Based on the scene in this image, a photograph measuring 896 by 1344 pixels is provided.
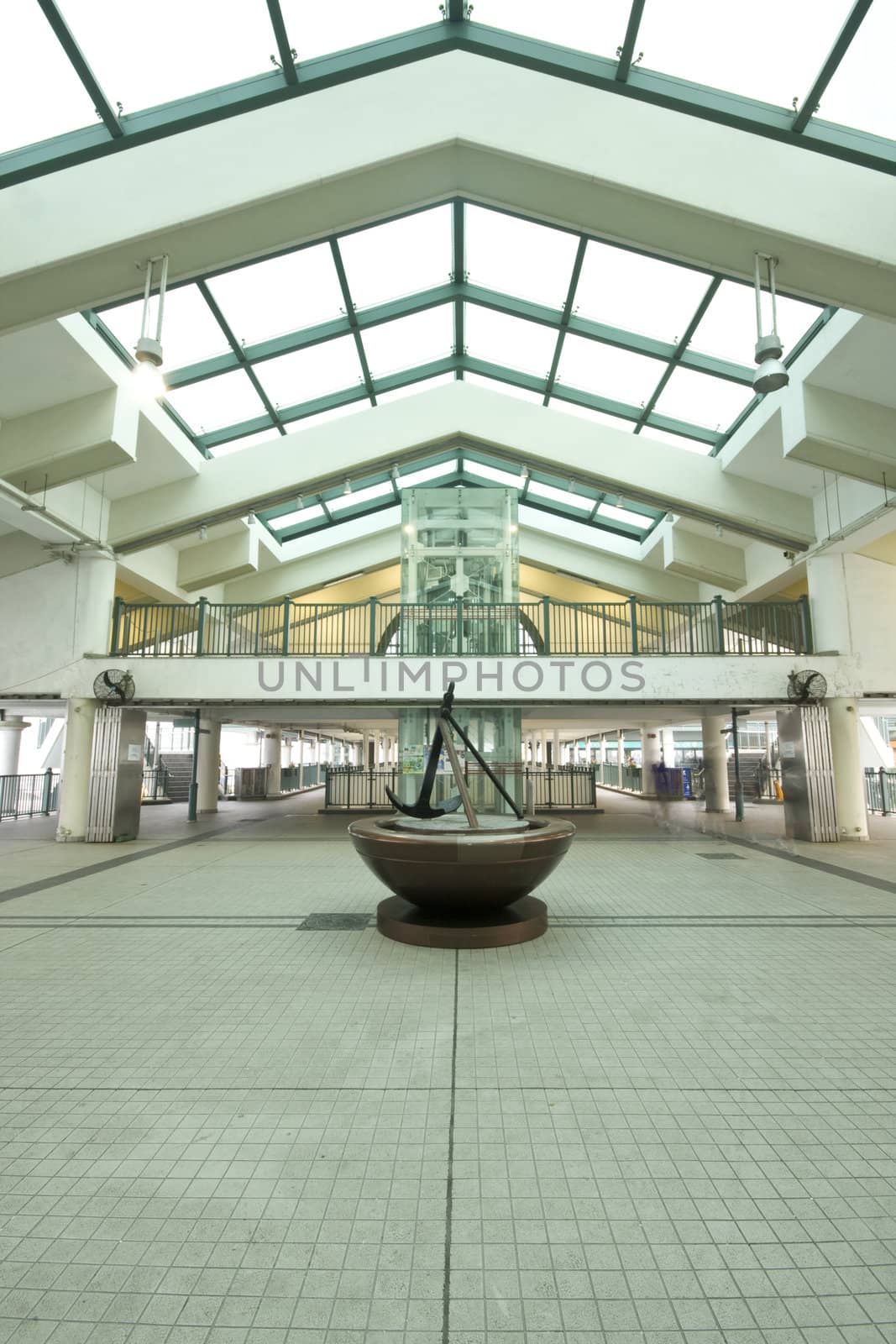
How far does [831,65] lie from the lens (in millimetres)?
6816

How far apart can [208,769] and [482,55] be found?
18.4 metres

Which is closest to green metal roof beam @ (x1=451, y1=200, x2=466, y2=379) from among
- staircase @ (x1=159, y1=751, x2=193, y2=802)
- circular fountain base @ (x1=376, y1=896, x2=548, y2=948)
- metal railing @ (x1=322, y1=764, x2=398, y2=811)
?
circular fountain base @ (x1=376, y1=896, x2=548, y2=948)

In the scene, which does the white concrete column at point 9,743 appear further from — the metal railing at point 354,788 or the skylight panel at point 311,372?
the skylight panel at point 311,372

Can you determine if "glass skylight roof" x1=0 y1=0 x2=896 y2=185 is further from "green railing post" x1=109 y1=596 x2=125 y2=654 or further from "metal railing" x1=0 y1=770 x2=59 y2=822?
"metal railing" x1=0 y1=770 x2=59 y2=822

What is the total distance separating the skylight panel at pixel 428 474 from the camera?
19.9 m

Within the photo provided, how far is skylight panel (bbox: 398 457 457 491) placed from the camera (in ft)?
65.4

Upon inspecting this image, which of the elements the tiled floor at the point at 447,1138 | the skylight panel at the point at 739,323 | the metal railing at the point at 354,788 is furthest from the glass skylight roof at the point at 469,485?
the tiled floor at the point at 447,1138

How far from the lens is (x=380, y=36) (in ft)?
25.5

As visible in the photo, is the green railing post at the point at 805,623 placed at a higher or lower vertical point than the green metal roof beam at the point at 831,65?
lower

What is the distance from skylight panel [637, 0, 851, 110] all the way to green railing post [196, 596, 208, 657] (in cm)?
1130

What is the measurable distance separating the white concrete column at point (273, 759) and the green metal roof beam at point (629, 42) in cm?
2316

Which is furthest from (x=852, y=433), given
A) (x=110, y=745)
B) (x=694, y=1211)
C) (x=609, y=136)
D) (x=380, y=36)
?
(x=110, y=745)

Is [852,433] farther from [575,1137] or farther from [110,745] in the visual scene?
[110,745]

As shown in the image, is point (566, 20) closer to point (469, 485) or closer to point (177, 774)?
point (469, 485)
